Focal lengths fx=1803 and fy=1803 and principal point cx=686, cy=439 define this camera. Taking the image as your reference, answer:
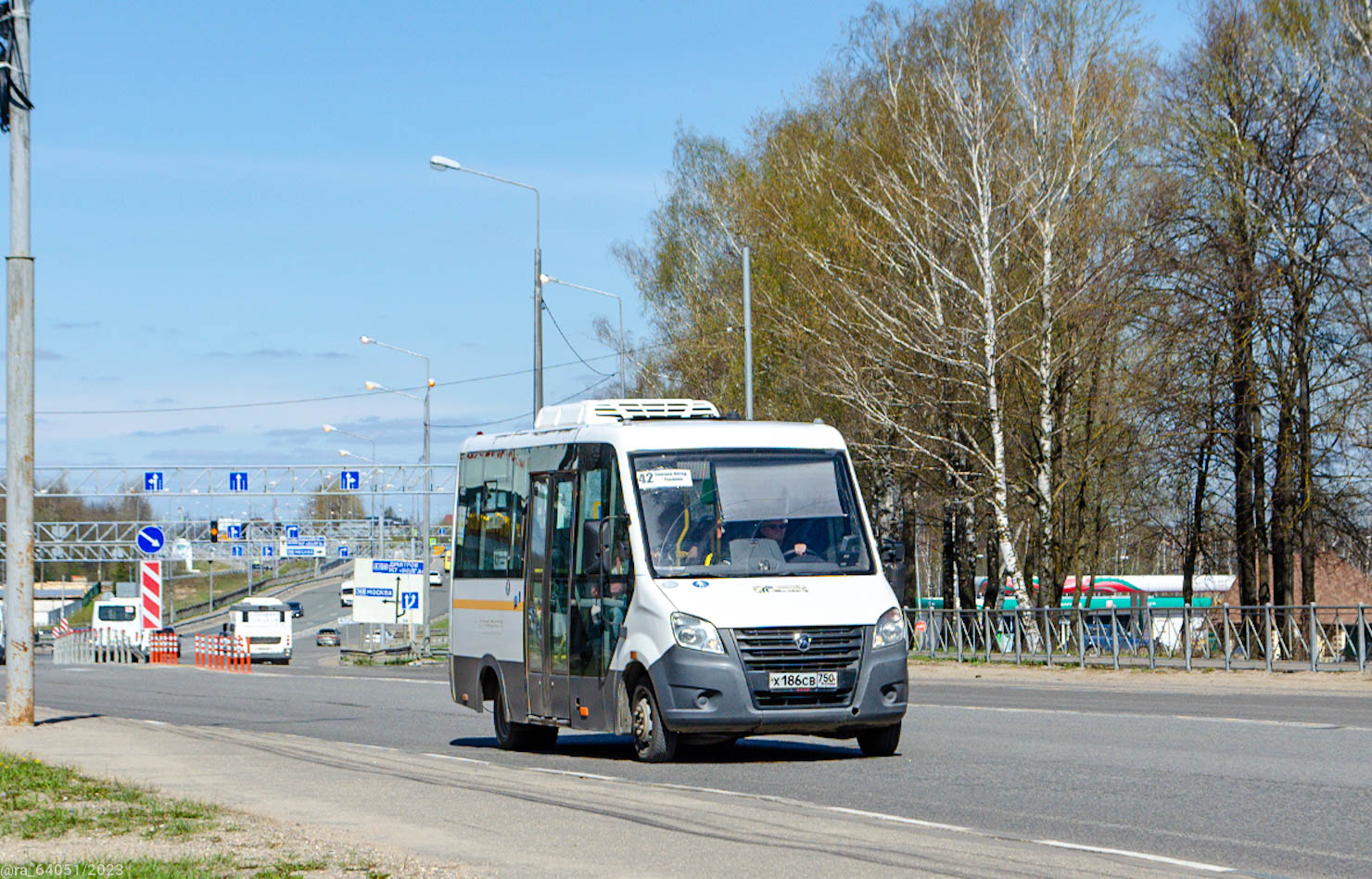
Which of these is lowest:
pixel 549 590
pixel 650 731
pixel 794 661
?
pixel 650 731

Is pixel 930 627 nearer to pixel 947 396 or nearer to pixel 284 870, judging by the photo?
pixel 947 396

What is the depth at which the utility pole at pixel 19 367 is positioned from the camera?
1833cm

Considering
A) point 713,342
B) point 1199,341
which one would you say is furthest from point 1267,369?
point 713,342

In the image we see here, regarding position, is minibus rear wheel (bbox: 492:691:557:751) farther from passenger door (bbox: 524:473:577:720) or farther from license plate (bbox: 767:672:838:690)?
license plate (bbox: 767:672:838:690)

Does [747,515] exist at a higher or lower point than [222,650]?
higher

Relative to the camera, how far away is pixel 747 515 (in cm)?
1480

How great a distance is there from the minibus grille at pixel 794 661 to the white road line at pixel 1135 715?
18.2 ft

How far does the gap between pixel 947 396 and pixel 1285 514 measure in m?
7.66

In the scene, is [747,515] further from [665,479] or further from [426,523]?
[426,523]

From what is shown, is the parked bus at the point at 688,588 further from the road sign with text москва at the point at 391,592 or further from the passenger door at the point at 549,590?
the road sign with text москва at the point at 391,592

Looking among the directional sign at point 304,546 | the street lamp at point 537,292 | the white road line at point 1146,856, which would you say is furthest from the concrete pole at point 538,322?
the directional sign at point 304,546

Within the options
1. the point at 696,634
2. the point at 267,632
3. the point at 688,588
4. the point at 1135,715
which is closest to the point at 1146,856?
the point at 696,634

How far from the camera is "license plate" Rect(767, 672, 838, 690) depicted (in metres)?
13.9

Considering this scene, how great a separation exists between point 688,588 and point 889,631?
1.65m
